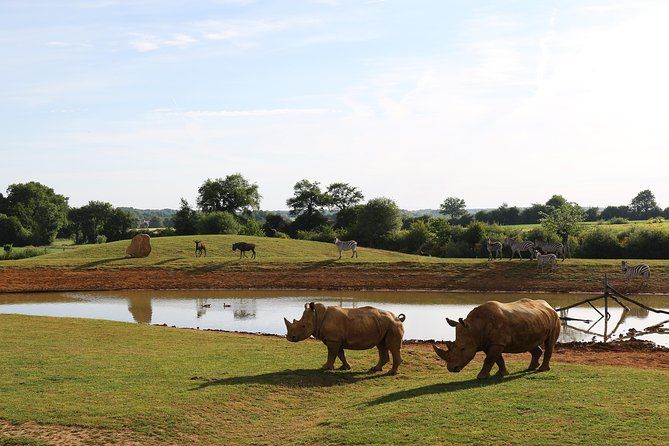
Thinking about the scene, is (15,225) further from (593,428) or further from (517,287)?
(593,428)

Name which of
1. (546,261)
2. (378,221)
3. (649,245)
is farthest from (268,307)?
(378,221)

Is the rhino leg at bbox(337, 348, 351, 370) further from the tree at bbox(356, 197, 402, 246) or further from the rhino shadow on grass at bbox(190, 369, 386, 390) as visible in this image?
the tree at bbox(356, 197, 402, 246)

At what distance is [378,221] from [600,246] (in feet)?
99.9

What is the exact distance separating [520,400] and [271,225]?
3708 inches

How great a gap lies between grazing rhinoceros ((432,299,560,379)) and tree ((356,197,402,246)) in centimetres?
6839

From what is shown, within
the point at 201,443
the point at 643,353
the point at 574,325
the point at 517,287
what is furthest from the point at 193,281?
the point at 201,443

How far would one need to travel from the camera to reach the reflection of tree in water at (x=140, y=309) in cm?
3217

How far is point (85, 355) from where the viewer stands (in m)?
18.5

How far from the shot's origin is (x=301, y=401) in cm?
1477

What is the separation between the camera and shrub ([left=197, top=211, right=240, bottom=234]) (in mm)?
85387

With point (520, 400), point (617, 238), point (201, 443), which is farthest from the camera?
point (617, 238)

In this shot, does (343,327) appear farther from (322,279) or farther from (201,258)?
(201,258)

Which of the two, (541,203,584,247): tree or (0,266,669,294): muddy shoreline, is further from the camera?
(541,203,584,247): tree

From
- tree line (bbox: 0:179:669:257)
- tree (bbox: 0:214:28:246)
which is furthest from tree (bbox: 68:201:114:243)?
tree (bbox: 0:214:28:246)
